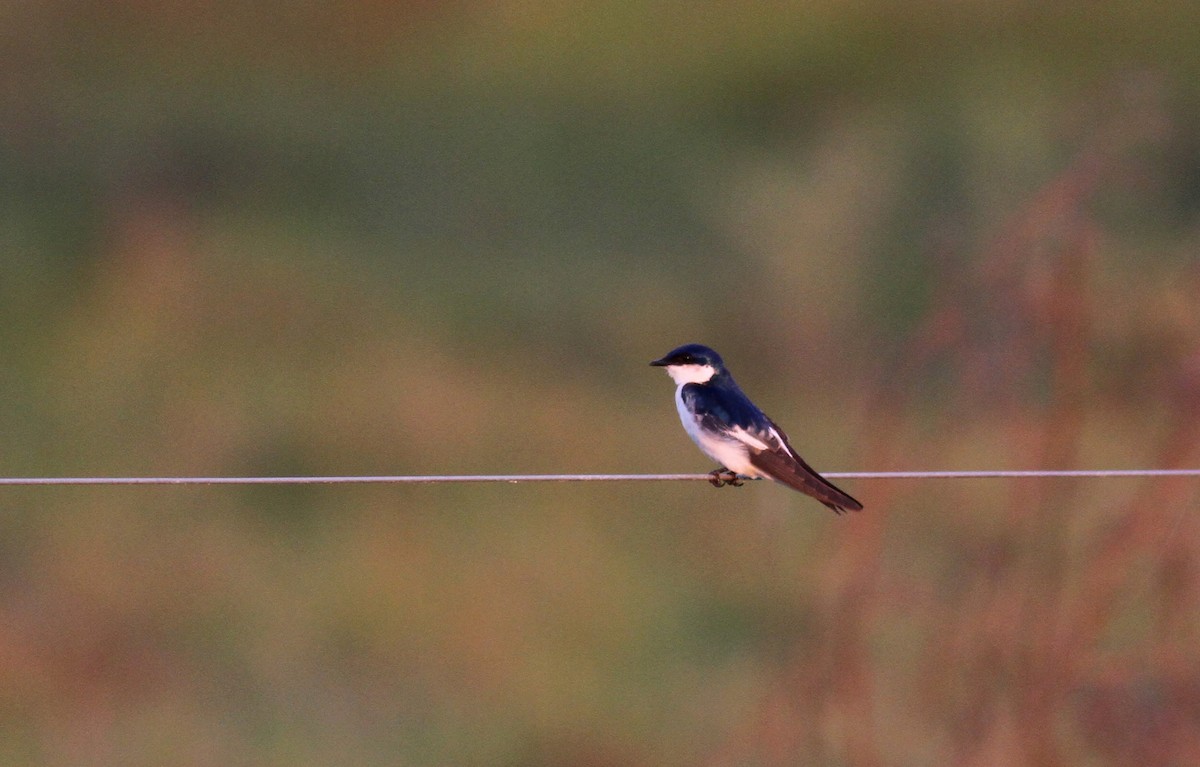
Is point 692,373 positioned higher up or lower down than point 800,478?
higher up

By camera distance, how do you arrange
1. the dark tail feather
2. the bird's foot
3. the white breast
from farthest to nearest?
the white breast → the bird's foot → the dark tail feather

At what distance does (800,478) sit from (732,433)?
0.82 ft

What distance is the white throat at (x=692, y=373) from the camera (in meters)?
4.21

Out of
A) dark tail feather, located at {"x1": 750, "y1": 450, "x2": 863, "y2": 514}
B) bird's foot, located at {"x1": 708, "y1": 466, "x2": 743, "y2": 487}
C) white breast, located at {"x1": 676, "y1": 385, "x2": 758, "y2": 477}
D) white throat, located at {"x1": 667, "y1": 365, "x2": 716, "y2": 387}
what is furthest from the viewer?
white throat, located at {"x1": 667, "y1": 365, "x2": 716, "y2": 387}

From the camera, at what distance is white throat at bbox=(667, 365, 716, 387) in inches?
166

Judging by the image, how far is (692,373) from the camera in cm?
424

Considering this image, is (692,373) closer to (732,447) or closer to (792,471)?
(732,447)

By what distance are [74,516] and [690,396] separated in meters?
11.9

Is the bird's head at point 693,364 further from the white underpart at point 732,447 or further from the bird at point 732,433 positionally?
the white underpart at point 732,447

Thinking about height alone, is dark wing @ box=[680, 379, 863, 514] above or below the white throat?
below

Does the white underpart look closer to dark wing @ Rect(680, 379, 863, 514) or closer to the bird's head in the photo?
dark wing @ Rect(680, 379, 863, 514)

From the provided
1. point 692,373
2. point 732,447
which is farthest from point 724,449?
point 692,373

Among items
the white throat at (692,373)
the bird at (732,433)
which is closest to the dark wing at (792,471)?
the bird at (732,433)

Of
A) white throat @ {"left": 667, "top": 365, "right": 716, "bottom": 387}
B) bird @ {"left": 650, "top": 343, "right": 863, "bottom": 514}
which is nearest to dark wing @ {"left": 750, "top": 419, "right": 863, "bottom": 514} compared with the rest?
bird @ {"left": 650, "top": 343, "right": 863, "bottom": 514}
